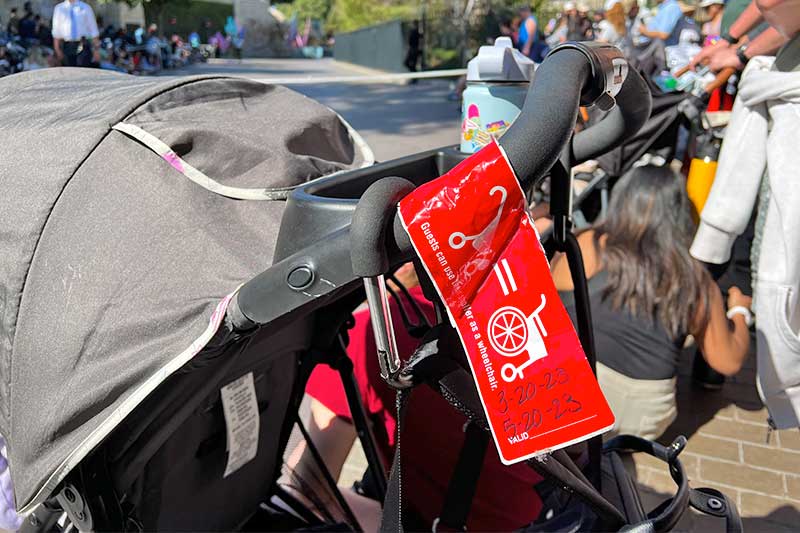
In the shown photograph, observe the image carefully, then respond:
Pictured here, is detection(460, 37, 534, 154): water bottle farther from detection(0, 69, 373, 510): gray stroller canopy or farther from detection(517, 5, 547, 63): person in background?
detection(517, 5, 547, 63): person in background

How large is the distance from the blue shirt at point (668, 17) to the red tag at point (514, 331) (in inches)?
276

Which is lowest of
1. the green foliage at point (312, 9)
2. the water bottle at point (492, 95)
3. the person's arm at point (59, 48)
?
the person's arm at point (59, 48)

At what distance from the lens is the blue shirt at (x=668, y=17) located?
275 inches

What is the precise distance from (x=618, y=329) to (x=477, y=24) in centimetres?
1806

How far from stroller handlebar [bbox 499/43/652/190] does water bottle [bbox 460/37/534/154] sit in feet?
1.03

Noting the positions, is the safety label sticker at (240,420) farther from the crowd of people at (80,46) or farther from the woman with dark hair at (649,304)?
the crowd of people at (80,46)

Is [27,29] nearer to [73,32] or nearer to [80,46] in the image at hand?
[80,46]

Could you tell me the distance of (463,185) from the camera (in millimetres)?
735

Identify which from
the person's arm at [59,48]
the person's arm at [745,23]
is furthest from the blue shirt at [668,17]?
the person's arm at [59,48]

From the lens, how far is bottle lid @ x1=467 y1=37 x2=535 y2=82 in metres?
1.33

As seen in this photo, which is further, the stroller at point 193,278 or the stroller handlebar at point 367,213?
the stroller at point 193,278

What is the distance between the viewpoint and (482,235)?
75 cm

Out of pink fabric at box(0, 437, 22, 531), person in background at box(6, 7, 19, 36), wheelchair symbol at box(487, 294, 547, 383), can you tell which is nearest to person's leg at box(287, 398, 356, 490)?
pink fabric at box(0, 437, 22, 531)

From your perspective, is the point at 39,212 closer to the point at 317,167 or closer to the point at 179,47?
the point at 317,167
